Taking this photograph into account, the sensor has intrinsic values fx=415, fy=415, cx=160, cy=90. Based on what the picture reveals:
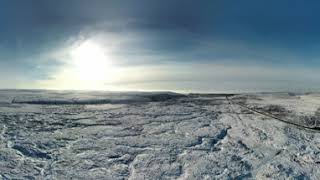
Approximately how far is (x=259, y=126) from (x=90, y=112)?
691cm

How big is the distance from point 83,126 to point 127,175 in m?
5.00

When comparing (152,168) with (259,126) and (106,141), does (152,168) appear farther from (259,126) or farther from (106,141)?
(259,126)

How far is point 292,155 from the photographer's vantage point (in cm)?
980

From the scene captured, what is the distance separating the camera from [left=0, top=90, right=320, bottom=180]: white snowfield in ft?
28.0

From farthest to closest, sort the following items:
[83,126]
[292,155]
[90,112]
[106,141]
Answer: [90,112] < [83,126] < [106,141] < [292,155]

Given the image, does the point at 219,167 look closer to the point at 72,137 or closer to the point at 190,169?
the point at 190,169

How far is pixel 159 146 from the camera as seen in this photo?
10.4m

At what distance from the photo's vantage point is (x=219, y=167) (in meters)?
8.85

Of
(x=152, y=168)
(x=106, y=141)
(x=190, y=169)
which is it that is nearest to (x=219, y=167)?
(x=190, y=169)

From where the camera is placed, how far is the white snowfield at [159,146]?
855 centimetres

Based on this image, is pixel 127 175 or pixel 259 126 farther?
pixel 259 126

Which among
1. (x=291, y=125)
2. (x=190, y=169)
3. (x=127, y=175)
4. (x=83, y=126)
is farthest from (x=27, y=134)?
(x=291, y=125)

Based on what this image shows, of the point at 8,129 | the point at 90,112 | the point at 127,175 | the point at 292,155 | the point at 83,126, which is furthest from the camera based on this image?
the point at 90,112

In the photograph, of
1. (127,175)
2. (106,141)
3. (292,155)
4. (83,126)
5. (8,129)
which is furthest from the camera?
(83,126)
